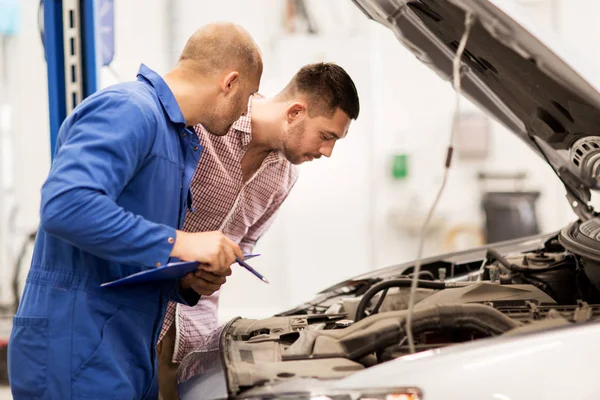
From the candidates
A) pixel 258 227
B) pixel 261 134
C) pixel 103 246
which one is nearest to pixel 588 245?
pixel 261 134

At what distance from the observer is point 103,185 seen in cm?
151

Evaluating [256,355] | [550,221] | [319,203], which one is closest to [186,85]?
[256,355]

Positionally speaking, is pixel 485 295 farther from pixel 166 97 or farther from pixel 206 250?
pixel 166 97

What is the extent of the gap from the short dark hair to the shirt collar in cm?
69

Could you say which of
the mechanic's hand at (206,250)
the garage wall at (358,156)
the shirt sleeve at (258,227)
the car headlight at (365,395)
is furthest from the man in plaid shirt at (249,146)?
the garage wall at (358,156)

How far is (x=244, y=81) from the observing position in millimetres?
1833

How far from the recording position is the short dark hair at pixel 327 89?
2.36 meters

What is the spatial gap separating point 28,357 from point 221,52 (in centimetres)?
89

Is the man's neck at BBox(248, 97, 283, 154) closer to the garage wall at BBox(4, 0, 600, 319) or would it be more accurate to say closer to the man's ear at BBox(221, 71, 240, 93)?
the man's ear at BBox(221, 71, 240, 93)

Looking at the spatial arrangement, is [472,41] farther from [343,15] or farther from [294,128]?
[343,15]

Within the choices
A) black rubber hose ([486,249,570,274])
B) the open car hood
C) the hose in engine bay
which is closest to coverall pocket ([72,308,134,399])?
the hose in engine bay

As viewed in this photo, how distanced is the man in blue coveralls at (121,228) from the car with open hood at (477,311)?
24 cm

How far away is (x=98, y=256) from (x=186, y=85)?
51 centimetres

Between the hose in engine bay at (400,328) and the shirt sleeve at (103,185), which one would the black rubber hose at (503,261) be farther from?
the shirt sleeve at (103,185)
